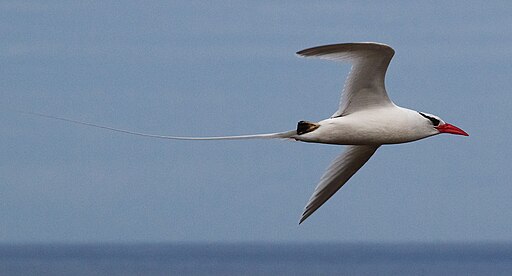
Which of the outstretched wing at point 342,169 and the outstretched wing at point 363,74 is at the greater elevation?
the outstretched wing at point 363,74

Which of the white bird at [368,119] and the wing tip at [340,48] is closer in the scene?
the wing tip at [340,48]

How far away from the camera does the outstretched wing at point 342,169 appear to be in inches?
930

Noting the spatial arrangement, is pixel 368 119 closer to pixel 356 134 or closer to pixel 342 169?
pixel 356 134

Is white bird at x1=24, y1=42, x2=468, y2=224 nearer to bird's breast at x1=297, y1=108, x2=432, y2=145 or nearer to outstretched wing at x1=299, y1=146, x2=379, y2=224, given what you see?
bird's breast at x1=297, y1=108, x2=432, y2=145

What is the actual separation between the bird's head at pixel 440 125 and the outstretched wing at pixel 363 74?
870mm

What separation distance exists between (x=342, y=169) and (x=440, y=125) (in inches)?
97.4

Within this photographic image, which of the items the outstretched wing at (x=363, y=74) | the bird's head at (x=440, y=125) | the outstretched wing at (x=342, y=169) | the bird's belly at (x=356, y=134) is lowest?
the outstretched wing at (x=342, y=169)

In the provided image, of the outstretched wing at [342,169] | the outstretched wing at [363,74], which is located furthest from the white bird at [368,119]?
the outstretched wing at [342,169]

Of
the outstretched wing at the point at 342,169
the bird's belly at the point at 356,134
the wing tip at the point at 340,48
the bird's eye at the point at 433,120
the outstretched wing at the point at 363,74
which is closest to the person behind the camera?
the wing tip at the point at 340,48

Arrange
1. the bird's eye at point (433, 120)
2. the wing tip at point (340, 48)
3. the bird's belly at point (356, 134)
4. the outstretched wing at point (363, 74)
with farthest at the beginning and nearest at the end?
1. the bird's eye at point (433, 120)
2. the bird's belly at point (356, 134)
3. the outstretched wing at point (363, 74)
4. the wing tip at point (340, 48)

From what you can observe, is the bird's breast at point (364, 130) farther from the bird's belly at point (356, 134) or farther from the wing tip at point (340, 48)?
the wing tip at point (340, 48)

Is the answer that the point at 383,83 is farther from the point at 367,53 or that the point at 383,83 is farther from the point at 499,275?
the point at 499,275

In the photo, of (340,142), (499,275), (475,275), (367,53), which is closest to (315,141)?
(340,142)

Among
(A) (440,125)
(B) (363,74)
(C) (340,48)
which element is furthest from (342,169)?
(C) (340,48)
